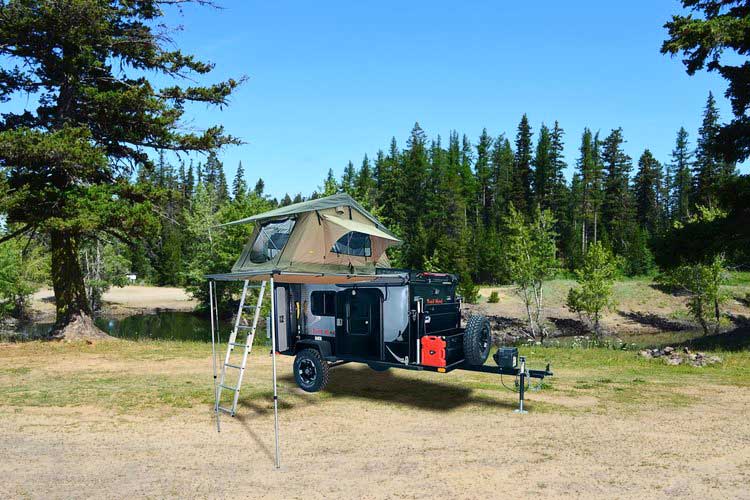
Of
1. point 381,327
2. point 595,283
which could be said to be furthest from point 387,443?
point 595,283

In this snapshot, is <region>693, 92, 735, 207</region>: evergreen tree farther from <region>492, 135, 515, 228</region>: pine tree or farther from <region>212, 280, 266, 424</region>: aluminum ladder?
<region>212, 280, 266, 424</region>: aluminum ladder

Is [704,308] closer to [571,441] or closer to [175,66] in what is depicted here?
[571,441]

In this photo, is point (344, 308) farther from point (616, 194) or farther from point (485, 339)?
point (616, 194)

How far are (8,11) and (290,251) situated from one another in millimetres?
14520

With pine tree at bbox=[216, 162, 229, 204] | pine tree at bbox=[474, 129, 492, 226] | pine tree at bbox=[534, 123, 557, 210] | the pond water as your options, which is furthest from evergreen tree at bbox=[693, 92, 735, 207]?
pine tree at bbox=[216, 162, 229, 204]

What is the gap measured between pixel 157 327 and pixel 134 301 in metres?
17.7

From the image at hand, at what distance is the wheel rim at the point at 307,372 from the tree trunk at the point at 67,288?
13136mm

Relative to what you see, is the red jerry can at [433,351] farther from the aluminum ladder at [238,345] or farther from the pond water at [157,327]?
the pond water at [157,327]

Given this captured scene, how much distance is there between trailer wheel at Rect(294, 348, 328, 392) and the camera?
11.7m

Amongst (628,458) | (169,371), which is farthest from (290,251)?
(628,458)

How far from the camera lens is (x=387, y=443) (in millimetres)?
8539

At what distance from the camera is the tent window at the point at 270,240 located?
11.9 metres

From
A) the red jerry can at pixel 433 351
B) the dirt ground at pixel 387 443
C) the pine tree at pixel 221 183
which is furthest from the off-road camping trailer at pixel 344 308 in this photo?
the pine tree at pixel 221 183

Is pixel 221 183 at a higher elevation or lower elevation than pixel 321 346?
higher
